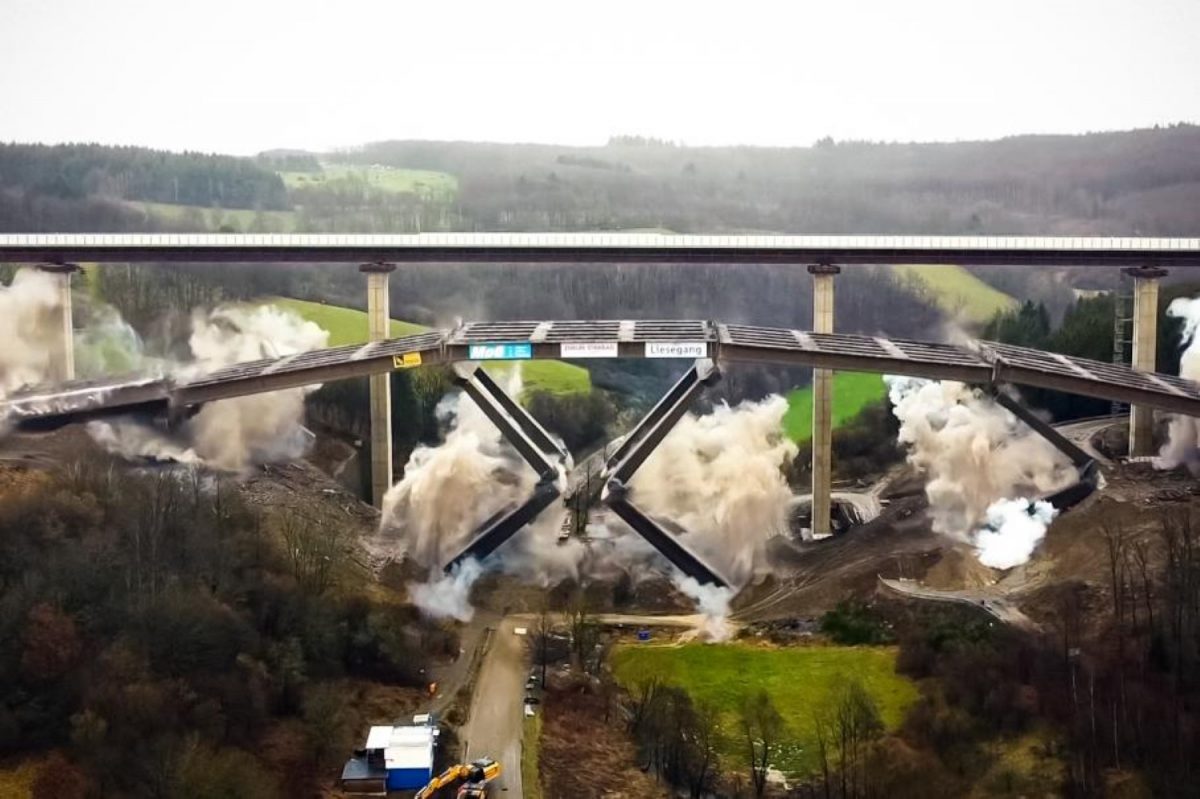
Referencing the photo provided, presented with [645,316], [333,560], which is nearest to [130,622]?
[333,560]

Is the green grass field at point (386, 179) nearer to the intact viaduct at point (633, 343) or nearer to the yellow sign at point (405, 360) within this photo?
the intact viaduct at point (633, 343)

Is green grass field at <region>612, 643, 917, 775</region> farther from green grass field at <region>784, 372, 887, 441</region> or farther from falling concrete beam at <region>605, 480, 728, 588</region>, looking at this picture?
green grass field at <region>784, 372, 887, 441</region>

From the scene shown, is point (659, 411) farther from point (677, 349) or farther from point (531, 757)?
point (531, 757)

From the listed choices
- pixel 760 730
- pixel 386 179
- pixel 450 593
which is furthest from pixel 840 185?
pixel 760 730

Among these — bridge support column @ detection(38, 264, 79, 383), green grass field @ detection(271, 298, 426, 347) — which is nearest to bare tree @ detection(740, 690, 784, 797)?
bridge support column @ detection(38, 264, 79, 383)

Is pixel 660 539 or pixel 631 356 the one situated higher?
pixel 631 356

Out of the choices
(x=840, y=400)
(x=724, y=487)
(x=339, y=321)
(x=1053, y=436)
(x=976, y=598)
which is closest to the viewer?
(x=976, y=598)
